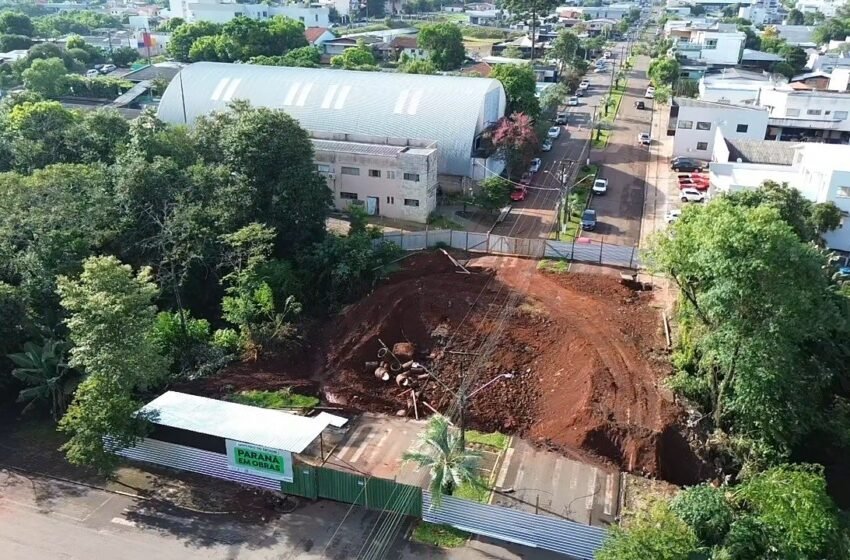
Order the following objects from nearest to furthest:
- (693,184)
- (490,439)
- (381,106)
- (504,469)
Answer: (504,469) → (490,439) → (693,184) → (381,106)

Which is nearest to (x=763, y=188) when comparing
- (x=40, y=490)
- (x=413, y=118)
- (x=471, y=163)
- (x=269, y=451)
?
(x=471, y=163)

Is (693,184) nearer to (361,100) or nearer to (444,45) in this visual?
(361,100)

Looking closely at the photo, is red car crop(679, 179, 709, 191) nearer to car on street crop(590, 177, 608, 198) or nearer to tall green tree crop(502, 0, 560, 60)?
car on street crop(590, 177, 608, 198)

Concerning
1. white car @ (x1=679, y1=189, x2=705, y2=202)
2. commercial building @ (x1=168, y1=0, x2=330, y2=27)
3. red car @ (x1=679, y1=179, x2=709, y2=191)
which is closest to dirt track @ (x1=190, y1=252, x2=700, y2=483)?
white car @ (x1=679, y1=189, x2=705, y2=202)

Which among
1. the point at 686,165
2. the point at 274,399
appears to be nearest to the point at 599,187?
the point at 686,165

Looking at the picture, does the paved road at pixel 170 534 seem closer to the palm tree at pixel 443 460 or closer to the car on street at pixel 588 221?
the palm tree at pixel 443 460

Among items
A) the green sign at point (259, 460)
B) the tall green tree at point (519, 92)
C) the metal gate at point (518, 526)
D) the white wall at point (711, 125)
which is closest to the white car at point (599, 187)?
the white wall at point (711, 125)

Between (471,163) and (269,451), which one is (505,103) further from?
(269,451)
